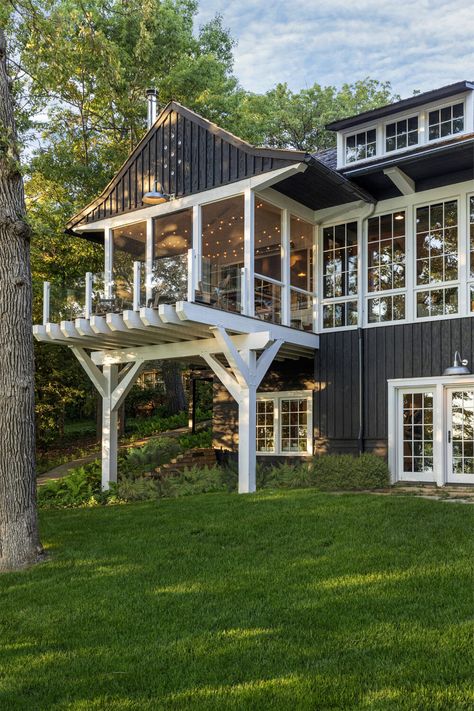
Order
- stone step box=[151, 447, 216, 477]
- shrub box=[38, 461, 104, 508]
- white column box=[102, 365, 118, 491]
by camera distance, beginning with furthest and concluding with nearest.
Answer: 1. stone step box=[151, 447, 216, 477]
2. white column box=[102, 365, 118, 491]
3. shrub box=[38, 461, 104, 508]

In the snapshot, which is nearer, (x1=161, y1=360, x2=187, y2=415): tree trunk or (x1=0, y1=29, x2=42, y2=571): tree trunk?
(x1=0, y1=29, x2=42, y2=571): tree trunk

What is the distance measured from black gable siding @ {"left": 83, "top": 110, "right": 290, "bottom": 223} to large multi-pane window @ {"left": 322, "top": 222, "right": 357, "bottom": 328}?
8.19 feet

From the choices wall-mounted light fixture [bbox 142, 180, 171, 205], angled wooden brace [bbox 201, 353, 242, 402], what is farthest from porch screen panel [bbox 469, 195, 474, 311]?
wall-mounted light fixture [bbox 142, 180, 171, 205]

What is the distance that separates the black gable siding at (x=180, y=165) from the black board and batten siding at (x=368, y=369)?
3.62 meters

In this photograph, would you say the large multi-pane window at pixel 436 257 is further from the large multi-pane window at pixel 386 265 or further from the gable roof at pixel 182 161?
the gable roof at pixel 182 161

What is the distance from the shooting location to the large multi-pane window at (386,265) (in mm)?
12453

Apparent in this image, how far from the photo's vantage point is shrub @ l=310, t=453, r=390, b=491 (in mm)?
11531

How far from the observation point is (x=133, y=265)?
11.8m

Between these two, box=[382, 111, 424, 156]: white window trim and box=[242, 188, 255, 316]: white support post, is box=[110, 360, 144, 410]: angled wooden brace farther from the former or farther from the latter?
box=[382, 111, 424, 156]: white window trim

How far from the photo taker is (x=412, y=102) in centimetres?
1203

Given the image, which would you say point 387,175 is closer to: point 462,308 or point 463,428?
point 462,308

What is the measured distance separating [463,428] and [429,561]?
20.2 feet

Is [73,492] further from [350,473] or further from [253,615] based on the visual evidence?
[253,615]

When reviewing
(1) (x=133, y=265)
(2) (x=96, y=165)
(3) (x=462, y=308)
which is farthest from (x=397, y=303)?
(2) (x=96, y=165)
